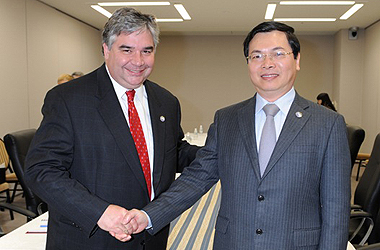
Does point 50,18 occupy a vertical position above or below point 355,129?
above

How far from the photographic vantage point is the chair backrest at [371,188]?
2.84 meters

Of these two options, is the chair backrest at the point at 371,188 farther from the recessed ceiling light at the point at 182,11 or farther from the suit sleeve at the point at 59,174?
the recessed ceiling light at the point at 182,11

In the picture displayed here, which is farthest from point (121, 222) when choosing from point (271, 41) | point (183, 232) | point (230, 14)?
point (230, 14)

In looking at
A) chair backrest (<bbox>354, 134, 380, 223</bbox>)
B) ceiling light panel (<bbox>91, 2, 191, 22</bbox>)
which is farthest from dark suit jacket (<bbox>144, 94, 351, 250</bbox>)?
ceiling light panel (<bbox>91, 2, 191, 22</bbox>)

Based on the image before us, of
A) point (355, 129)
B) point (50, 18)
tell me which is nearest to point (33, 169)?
point (355, 129)

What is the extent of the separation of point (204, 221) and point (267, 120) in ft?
5.19

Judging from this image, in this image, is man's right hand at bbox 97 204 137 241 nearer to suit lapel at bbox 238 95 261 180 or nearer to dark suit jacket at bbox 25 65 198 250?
dark suit jacket at bbox 25 65 198 250

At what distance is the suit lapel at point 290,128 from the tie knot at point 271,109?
2.3 inches

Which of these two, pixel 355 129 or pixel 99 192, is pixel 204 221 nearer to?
pixel 99 192

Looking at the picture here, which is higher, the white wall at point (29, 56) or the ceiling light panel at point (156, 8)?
the ceiling light panel at point (156, 8)

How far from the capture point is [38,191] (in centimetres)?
160

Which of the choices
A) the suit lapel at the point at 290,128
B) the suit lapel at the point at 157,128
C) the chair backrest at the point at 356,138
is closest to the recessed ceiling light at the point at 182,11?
the chair backrest at the point at 356,138

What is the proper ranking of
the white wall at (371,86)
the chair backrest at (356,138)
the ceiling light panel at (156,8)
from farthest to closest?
the white wall at (371,86)
the ceiling light panel at (156,8)
the chair backrest at (356,138)

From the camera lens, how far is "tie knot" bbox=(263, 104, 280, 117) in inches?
62.0
